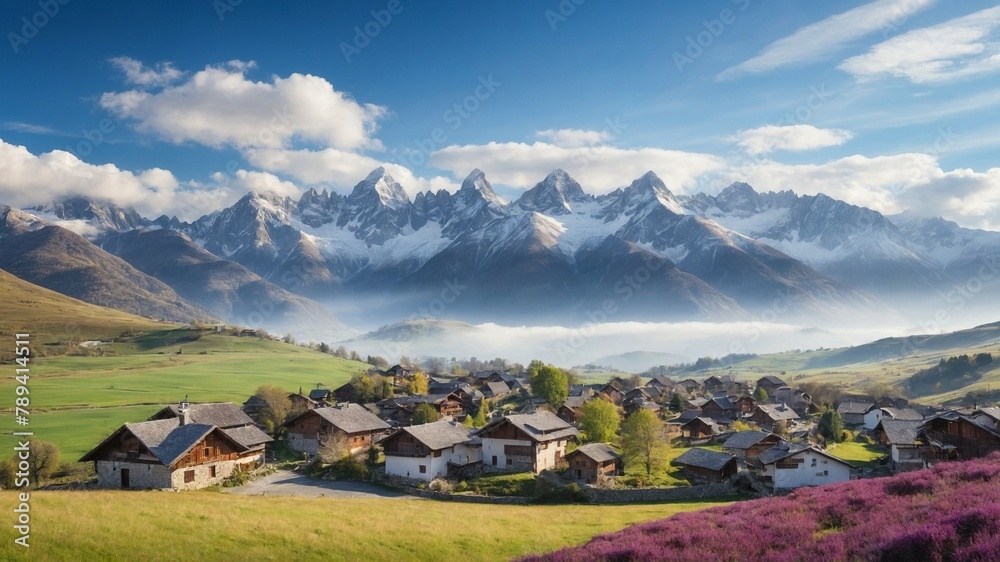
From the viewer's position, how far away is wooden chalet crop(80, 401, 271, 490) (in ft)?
183

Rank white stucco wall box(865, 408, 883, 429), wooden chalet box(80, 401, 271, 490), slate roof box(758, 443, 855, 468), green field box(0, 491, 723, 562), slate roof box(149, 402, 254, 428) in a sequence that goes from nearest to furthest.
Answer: green field box(0, 491, 723, 562)
wooden chalet box(80, 401, 271, 490)
slate roof box(758, 443, 855, 468)
slate roof box(149, 402, 254, 428)
white stucco wall box(865, 408, 883, 429)

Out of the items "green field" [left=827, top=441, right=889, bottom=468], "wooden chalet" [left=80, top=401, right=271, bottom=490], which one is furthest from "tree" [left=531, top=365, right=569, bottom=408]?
"wooden chalet" [left=80, top=401, right=271, bottom=490]

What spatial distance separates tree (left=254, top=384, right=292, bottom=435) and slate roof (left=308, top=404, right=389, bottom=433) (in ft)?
27.6

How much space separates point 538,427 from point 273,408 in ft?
144

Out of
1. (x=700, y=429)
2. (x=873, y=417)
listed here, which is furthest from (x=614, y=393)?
(x=873, y=417)

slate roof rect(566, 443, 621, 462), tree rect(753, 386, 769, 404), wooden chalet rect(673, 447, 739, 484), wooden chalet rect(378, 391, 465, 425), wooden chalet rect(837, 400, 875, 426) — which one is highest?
wooden chalet rect(378, 391, 465, 425)

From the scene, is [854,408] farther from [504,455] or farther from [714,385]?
[504,455]

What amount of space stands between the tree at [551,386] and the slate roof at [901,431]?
2137 inches

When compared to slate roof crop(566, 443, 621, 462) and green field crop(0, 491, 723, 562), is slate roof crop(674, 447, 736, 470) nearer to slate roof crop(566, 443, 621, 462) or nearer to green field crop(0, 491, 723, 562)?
slate roof crop(566, 443, 621, 462)

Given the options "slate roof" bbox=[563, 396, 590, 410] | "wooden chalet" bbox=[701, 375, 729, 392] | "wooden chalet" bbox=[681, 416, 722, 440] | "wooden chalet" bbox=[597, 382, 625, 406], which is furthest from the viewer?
"wooden chalet" bbox=[701, 375, 729, 392]

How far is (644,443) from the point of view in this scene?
2756 inches

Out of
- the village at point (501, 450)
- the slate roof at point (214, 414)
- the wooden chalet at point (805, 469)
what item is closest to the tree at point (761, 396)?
the village at point (501, 450)

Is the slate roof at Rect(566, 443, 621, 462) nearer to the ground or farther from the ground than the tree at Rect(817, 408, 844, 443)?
farther from the ground

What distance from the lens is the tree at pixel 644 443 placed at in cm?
7012
